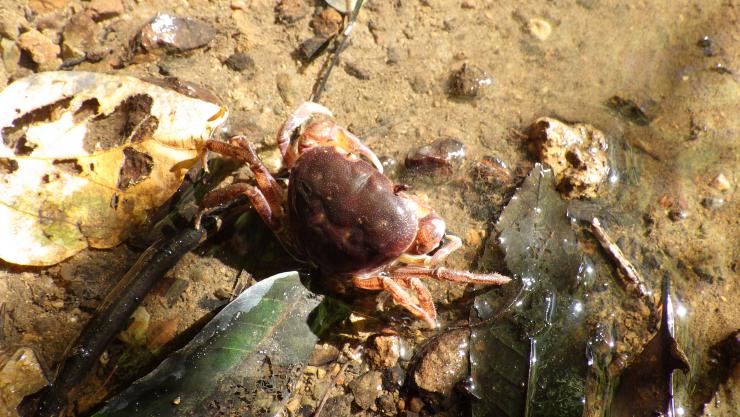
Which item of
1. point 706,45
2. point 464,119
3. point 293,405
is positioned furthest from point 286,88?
point 706,45

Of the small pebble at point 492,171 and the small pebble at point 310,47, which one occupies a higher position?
the small pebble at point 310,47

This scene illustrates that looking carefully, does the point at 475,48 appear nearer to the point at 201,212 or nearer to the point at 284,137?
the point at 284,137

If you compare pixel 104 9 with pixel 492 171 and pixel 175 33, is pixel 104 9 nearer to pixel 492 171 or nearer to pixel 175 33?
pixel 175 33

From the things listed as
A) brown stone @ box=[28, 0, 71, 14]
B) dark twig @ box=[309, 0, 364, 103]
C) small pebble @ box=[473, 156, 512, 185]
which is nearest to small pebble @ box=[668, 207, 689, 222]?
small pebble @ box=[473, 156, 512, 185]

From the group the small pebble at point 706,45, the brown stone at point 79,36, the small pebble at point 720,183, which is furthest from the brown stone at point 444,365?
the brown stone at point 79,36

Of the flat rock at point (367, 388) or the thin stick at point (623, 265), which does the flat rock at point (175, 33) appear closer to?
the flat rock at point (367, 388)

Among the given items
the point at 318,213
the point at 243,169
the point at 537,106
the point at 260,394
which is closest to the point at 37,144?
the point at 243,169

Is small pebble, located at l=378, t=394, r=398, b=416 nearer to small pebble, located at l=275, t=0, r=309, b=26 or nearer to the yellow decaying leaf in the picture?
the yellow decaying leaf

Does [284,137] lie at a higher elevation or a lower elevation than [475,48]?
lower
